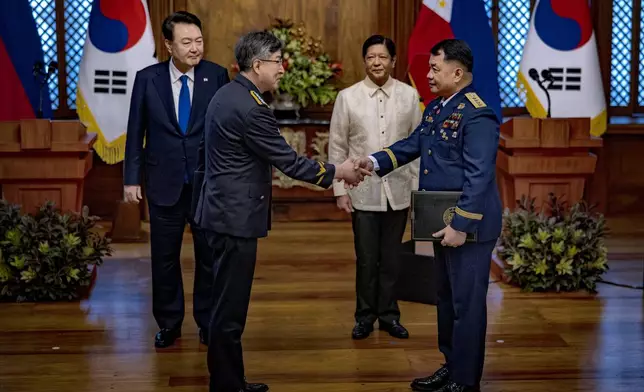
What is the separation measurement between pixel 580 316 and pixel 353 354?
1301 mm

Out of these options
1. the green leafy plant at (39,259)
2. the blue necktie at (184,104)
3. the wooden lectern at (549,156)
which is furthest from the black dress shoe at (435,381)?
the green leafy plant at (39,259)

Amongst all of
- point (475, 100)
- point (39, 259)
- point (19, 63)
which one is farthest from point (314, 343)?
point (19, 63)

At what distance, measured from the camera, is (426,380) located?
4.43m

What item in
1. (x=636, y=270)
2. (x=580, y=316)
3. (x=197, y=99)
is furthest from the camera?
(x=636, y=270)

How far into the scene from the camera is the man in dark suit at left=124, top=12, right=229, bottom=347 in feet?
15.8

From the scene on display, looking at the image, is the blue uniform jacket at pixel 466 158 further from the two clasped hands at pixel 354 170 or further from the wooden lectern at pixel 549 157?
the wooden lectern at pixel 549 157

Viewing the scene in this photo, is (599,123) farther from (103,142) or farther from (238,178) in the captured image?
(238,178)

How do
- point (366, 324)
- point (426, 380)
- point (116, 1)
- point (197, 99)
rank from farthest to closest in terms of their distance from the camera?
point (116, 1) → point (366, 324) → point (197, 99) → point (426, 380)

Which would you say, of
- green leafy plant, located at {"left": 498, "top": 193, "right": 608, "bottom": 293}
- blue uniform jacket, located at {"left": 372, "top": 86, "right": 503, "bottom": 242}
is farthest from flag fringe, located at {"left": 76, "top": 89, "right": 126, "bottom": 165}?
blue uniform jacket, located at {"left": 372, "top": 86, "right": 503, "bottom": 242}

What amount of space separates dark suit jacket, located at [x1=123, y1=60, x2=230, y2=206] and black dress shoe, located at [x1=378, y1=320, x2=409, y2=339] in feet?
3.86

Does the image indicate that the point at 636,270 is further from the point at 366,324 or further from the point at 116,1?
the point at 116,1

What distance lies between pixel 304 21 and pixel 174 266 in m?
3.53

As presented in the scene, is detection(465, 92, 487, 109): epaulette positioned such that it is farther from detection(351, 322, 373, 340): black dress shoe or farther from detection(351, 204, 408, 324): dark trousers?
detection(351, 322, 373, 340): black dress shoe

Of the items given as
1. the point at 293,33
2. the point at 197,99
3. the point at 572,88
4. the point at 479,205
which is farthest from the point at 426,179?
the point at 293,33
